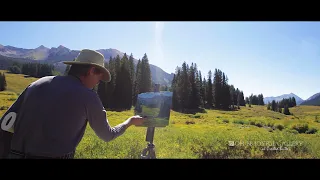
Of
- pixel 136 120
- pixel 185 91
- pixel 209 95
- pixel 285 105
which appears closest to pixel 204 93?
pixel 209 95

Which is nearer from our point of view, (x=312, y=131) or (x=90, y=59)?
(x=90, y=59)

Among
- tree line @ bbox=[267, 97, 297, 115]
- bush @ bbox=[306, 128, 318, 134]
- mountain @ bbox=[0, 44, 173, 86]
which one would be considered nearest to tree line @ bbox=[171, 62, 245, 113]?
tree line @ bbox=[267, 97, 297, 115]

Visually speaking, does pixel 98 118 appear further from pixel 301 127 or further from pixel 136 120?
pixel 301 127

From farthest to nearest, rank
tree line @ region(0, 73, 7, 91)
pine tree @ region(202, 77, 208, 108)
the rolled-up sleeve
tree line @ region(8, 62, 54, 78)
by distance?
pine tree @ region(202, 77, 208, 108), tree line @ region(0, 73, 7, 91), tree line @ region(8, 62, 54, 78), the rolled-up sleeve

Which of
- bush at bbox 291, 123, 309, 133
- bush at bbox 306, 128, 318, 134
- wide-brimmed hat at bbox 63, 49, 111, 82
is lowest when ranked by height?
bush at bbox 306, 128, 318, 134

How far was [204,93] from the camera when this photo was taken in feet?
65.1

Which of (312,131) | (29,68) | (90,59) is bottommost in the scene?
(312,131)

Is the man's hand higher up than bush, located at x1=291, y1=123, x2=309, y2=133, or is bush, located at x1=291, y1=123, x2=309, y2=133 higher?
the man's hand

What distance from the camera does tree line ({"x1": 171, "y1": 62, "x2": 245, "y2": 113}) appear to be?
15.8m

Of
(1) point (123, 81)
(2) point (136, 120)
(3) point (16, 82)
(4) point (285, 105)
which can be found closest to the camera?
(2) point (136, 120)

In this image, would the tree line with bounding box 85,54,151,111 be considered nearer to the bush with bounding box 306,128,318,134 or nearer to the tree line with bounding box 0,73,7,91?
the tree line with bounding box 0,73,7,91

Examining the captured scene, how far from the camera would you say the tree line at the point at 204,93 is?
51.9 ft
